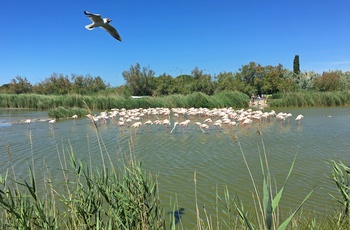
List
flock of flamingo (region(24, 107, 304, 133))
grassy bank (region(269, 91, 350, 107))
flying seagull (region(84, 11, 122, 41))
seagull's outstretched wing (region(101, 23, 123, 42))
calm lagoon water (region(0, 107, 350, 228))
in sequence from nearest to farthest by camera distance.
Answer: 1. flying seagull (region(84, 11, 122, 41))
2. seagull's outstretched wing (region(101, 23, 123, 42))
3. calm lagoon water (region(0, 107, 350, 228))
4. flock of flamingo (region(24, 107, 304, 133))
5. grassy bank (region(269, 91, 350, 107))

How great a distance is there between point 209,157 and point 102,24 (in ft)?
17.4

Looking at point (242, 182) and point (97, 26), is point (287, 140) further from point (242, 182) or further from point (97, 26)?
point (97, 26)

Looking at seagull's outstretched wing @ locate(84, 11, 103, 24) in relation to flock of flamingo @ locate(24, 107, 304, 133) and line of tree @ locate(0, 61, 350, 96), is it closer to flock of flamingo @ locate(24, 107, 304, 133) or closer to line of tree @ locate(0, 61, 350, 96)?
flock of flamingo @ locate(24, 107, 304, 133)

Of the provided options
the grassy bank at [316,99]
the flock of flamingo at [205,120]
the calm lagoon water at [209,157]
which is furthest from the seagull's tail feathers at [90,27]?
the grassy bank at [316,99]

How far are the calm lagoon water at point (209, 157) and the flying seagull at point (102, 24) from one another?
3.82 ft

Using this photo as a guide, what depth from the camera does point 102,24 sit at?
11.4ft

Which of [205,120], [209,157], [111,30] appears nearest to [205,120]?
[205,120]

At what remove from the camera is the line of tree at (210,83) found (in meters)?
39.4

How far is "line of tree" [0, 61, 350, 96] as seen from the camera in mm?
39406

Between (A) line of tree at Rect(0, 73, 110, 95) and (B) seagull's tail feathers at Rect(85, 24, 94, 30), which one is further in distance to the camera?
(A) line of tree at Rect(0, 73, 110, 95)

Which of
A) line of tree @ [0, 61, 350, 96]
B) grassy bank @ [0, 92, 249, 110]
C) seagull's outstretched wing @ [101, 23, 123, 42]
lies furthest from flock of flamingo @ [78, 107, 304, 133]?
line of tree @ [0, 61, 350, 96]

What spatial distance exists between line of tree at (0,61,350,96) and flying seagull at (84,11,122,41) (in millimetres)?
35037

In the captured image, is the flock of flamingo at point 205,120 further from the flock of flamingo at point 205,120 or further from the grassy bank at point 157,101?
the grassy bank at point 157,101

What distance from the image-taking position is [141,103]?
27156 millimetres
